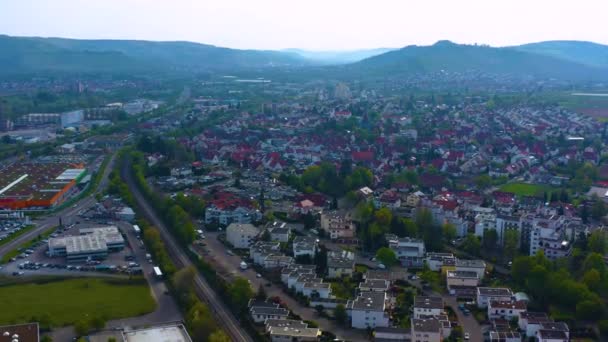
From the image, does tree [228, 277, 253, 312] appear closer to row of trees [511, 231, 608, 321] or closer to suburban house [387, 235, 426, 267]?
suburban house [387, 235, 426, 267]

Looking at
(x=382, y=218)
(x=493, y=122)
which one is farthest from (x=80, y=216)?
(x=493, y=122)

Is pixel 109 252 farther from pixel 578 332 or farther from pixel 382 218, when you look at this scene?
pixel 578 332

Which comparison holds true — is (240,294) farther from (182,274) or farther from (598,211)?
(598,211)

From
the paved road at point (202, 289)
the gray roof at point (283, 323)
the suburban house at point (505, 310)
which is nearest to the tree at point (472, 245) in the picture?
the suburban house at point (505, 310)

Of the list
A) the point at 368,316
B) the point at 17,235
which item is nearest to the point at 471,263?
the point at 368,316

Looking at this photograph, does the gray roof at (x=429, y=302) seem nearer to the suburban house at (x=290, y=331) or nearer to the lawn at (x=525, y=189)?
the suburban house at (x=290, y=331)

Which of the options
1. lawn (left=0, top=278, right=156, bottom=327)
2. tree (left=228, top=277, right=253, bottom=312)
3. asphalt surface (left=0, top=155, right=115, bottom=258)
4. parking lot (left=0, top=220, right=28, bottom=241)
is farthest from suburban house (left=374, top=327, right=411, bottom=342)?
parking lot (left=0, top=220, right=28, bottom=241)
